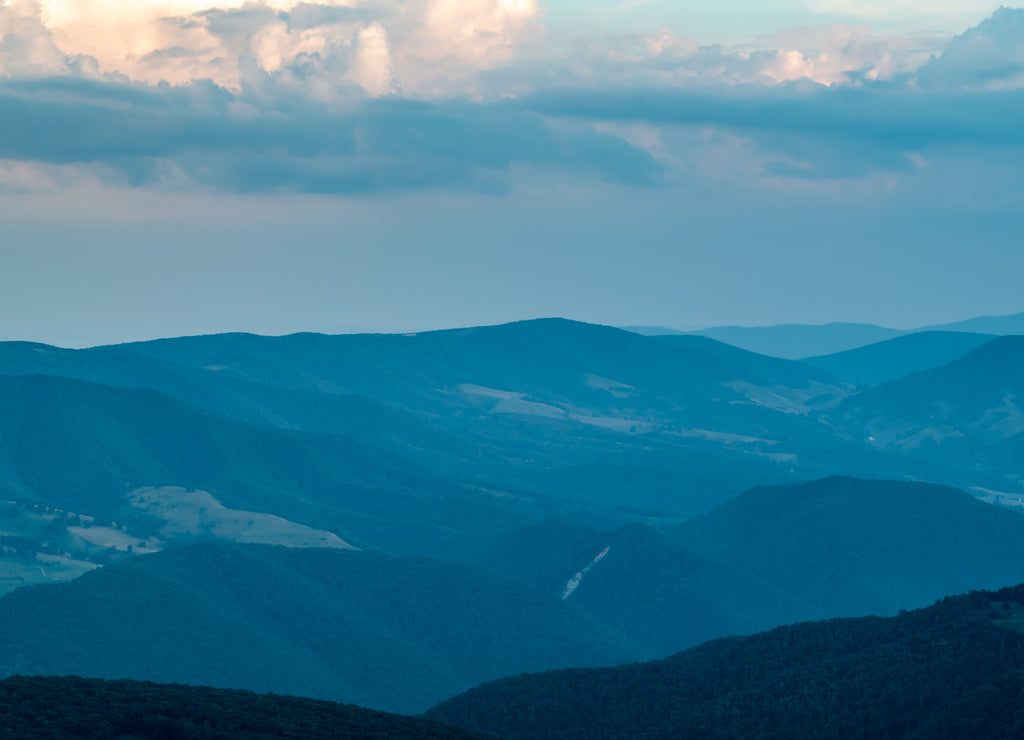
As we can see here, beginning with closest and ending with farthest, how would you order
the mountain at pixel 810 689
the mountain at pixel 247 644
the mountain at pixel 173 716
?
the mountain at pixel 173 716 → the mountain at pixel 810 689 → the mountain at pixel 247 644

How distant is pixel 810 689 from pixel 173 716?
159 ft

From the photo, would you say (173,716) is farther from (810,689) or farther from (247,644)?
(247,644)

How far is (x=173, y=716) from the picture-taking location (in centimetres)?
8844

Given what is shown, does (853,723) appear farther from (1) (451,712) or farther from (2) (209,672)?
(2) (209,672)

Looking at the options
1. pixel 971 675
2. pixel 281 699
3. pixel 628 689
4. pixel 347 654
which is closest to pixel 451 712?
pixel 628 689

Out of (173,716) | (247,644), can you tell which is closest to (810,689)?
(173,716)

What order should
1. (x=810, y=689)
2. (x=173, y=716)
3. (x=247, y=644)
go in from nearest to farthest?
(x=173, y=716) → (x=810, y=689) → (x=247, y=644)

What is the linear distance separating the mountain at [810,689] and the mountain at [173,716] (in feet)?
65.1

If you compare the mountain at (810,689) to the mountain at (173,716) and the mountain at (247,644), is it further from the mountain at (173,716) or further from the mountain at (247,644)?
the mountain at (247,644)

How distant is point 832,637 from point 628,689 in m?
18.1

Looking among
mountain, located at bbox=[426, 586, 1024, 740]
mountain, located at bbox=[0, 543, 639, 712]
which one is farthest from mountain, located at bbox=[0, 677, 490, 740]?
mountain, located at bbox=[0, 543, 639, 712]

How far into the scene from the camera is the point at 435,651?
19388 cm

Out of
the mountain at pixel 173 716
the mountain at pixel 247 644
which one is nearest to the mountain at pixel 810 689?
the mountain at pixel 173 716

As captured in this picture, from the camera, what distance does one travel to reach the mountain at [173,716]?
84.8 m
